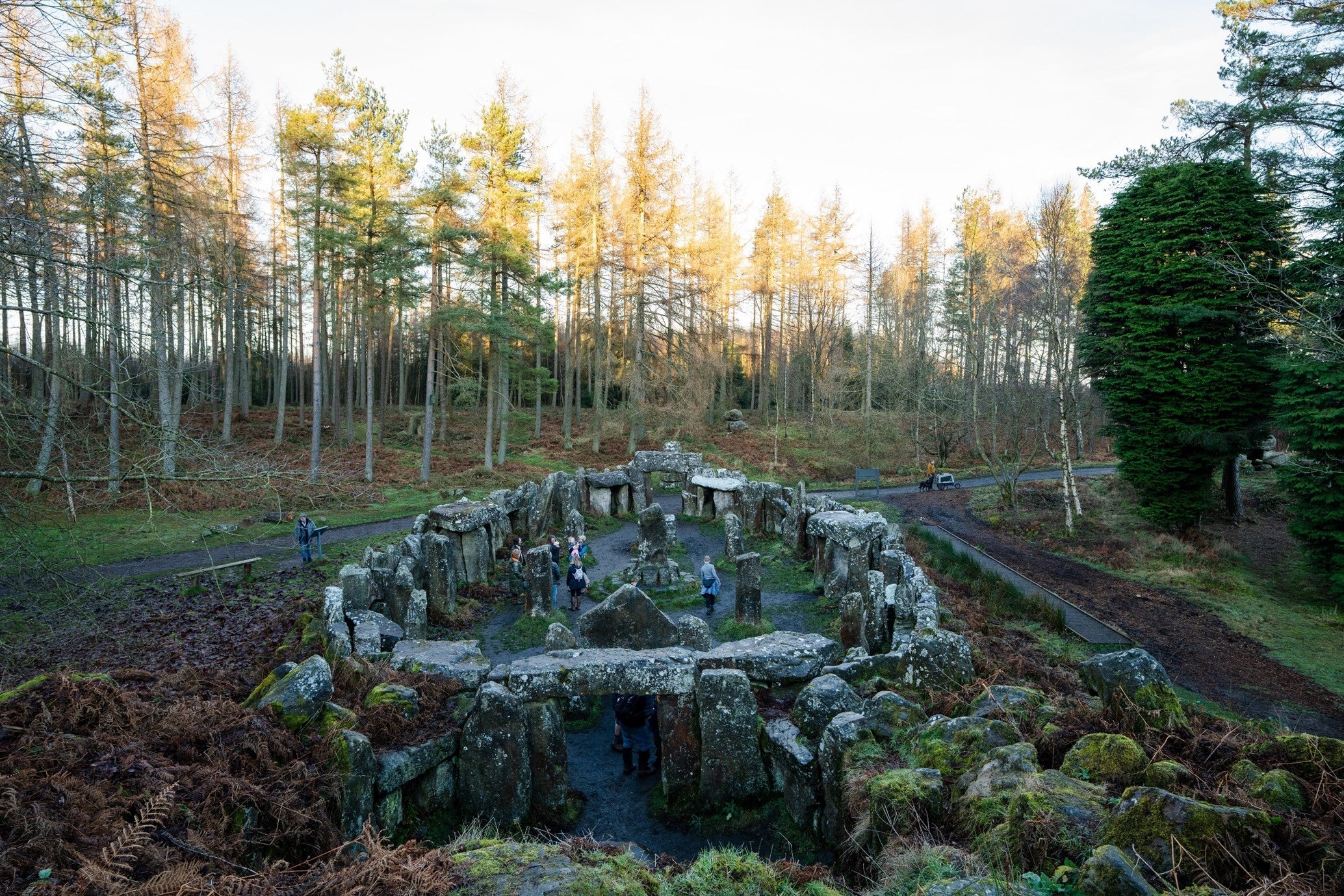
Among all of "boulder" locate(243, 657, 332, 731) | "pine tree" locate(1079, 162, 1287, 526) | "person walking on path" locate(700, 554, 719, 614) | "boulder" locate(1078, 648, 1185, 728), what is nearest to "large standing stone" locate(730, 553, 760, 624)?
"person walking on path" locate(700, 554, 719, 614)

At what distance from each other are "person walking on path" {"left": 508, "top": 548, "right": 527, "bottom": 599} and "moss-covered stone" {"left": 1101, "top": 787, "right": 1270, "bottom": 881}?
12.1 meters

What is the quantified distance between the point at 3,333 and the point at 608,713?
812cm

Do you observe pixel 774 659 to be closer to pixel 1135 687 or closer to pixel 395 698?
pixel 1135 687

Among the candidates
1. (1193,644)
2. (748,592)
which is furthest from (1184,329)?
(748,592)

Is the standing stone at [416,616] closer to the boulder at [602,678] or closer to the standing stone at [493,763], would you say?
the boulder at [602,678]

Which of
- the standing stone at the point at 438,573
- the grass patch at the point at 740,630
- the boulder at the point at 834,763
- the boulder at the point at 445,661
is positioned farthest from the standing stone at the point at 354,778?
the grass patch at the point at 740,630

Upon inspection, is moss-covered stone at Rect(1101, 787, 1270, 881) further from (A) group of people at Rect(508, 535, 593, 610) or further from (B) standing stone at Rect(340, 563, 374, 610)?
(A) group of people at Rect(508, 535, 593, 610)

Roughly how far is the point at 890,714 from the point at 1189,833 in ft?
9.92

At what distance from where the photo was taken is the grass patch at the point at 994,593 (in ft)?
41.2

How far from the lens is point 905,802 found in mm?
5207

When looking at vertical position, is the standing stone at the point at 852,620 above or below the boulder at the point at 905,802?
below

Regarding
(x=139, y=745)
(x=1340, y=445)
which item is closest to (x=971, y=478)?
(x=1340, y=445)

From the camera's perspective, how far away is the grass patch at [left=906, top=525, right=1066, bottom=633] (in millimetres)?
12555

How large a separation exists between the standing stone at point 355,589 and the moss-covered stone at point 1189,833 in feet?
33.2
